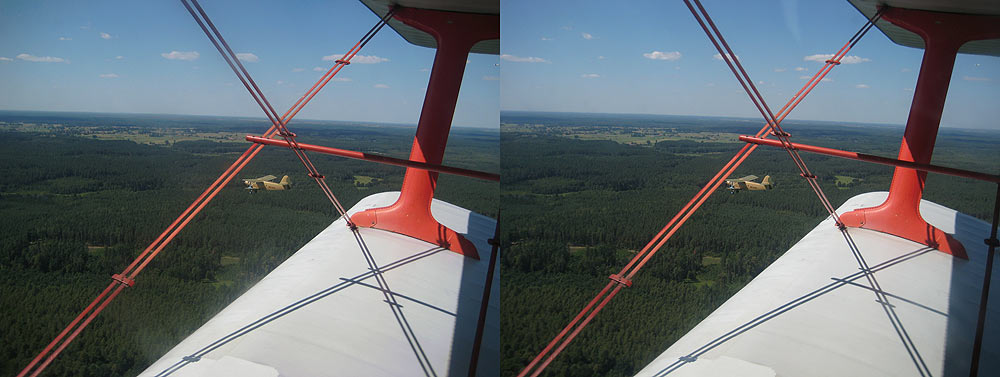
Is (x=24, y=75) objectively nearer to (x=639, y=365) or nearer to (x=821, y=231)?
(x=639, y=365)

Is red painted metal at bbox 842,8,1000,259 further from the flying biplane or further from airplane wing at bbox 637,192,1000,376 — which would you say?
the flying biplane

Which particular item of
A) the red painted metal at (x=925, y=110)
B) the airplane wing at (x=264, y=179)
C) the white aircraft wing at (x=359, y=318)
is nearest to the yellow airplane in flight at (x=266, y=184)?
the airplane wing at (x=264, y=179)

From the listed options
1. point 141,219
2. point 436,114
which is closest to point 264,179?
point 141,219

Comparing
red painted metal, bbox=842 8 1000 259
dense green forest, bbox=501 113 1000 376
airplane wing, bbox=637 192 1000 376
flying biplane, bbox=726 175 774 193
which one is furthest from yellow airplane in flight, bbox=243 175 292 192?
red painted metal, bbox=842 8 1000 259

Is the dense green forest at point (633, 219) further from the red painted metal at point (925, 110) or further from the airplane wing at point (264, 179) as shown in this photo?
the airplane wing at point (264, 179)

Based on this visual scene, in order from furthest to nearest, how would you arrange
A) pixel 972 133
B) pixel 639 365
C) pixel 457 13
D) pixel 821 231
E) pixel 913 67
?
pixel 457 13 → pixel 639 365 → pixel 821 231 → pixel 913 67 → pixel 972 133

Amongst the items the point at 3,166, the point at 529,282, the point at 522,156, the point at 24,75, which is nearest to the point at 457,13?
the point at 522,156
